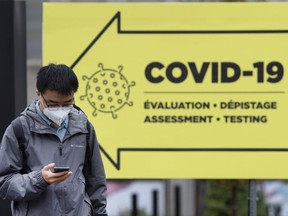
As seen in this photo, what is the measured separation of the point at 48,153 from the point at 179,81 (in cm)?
179

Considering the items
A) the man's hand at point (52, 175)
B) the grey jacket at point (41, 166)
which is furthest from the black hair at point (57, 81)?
the man's hand at point (52, 175)

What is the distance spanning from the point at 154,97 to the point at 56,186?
1.74m

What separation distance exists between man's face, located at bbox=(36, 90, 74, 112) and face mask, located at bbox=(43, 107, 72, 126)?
0.03m

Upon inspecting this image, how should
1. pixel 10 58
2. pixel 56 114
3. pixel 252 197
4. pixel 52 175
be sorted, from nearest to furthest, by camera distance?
1. pixel 52 175
2. pixel 56 114
3. pixel 10 58
4. pixel 252 197

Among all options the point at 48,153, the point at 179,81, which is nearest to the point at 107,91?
the point at 179,81

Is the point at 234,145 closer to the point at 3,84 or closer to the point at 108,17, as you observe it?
the point at 108,17

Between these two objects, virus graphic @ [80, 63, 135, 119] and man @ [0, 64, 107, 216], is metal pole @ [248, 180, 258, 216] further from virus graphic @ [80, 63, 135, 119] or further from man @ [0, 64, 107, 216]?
man @ [0, 64, 107, 216]

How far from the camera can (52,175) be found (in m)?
3.89

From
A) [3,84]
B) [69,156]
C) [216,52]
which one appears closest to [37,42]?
[3,84]

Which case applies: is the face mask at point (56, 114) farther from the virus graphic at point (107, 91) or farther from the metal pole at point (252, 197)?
the metal pole at point (252, 197)

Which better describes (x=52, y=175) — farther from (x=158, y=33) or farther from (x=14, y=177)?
(x=158, y=33)

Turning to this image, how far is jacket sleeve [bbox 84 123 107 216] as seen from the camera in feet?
14.3

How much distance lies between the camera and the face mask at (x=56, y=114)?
404 cm

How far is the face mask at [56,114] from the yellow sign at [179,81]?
1.61m
